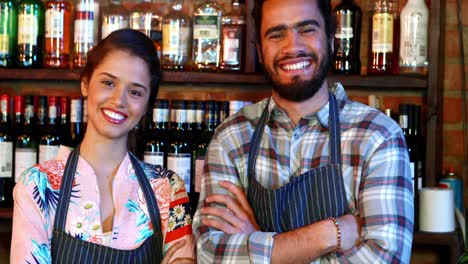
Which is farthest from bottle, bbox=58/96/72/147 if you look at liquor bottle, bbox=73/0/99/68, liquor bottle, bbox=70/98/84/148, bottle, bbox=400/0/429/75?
bottle, bbox=400/0/429/75

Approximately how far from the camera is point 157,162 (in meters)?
2.29

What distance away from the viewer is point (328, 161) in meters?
1.64

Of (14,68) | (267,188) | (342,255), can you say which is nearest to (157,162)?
(14,68)

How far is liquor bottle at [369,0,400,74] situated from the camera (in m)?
2.26

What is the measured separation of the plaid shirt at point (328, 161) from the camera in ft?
5.03

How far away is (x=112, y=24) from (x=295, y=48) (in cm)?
89

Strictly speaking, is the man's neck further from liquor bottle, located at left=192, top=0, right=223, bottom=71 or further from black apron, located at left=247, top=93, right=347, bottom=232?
liquor bottle, located at left=192, top=0, right=223, bottom=71

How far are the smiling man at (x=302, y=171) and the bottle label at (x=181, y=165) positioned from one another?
53 centimetres

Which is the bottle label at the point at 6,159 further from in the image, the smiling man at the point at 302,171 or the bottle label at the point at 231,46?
the smiling man at the point at 302,171

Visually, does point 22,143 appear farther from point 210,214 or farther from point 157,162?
point 210,214

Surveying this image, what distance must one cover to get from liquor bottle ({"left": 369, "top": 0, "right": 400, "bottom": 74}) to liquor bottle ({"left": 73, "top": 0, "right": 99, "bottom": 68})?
2.75 ft

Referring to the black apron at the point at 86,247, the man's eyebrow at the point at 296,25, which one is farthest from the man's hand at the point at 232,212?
the man's eyebrow at the point at 296,25

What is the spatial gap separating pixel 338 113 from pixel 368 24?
83 cm

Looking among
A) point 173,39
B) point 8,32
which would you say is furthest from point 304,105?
point 8,32
